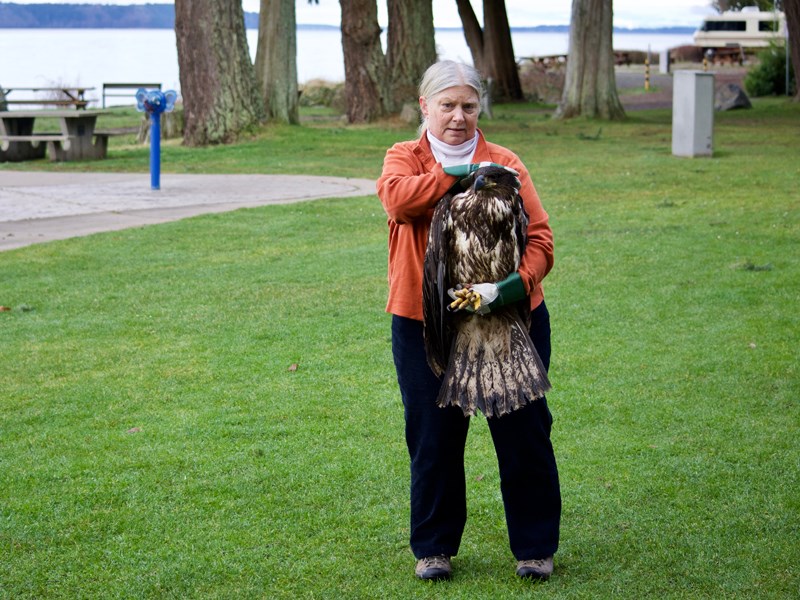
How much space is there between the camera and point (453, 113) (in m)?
3.77

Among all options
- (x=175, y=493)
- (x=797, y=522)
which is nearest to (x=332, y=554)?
(x=175, y=493)

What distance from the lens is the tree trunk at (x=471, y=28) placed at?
3922 cm

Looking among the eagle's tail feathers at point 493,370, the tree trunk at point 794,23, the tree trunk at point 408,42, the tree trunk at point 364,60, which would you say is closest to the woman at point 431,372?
the eagle's tail feathers at point 493,370

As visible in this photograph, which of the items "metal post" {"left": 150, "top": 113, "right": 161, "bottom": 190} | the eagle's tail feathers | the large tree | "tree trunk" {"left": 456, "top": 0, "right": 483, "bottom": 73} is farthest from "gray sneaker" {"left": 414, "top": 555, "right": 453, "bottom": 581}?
"tree trunk" {"left": 456, "top": 0, "right": 483, "bottom": 73}

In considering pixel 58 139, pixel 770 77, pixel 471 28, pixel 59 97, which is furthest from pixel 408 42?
pixel 770 77

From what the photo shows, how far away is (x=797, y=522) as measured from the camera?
4691mm

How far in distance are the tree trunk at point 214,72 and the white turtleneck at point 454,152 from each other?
17.9m

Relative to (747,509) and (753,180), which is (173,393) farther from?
(753,180)

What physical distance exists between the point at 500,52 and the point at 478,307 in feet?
118

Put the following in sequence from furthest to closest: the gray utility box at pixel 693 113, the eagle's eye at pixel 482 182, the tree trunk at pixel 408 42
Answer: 1. the tree trunk at pixel 408 42
2. the gray utility box at pixel 693 113
3. the eagle's eye at pixel 482 182

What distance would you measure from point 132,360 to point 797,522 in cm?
437

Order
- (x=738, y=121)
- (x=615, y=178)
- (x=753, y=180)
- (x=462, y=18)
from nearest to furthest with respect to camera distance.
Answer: (x=753, y=180)
(x=615, y=178)
(x=738, y=121)
(x=462, y=18)

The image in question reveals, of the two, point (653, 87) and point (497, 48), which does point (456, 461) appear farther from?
point (653, 87)

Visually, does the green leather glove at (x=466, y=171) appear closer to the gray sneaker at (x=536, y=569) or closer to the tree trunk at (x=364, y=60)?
the gray sneaker at (x=536, y=569)
